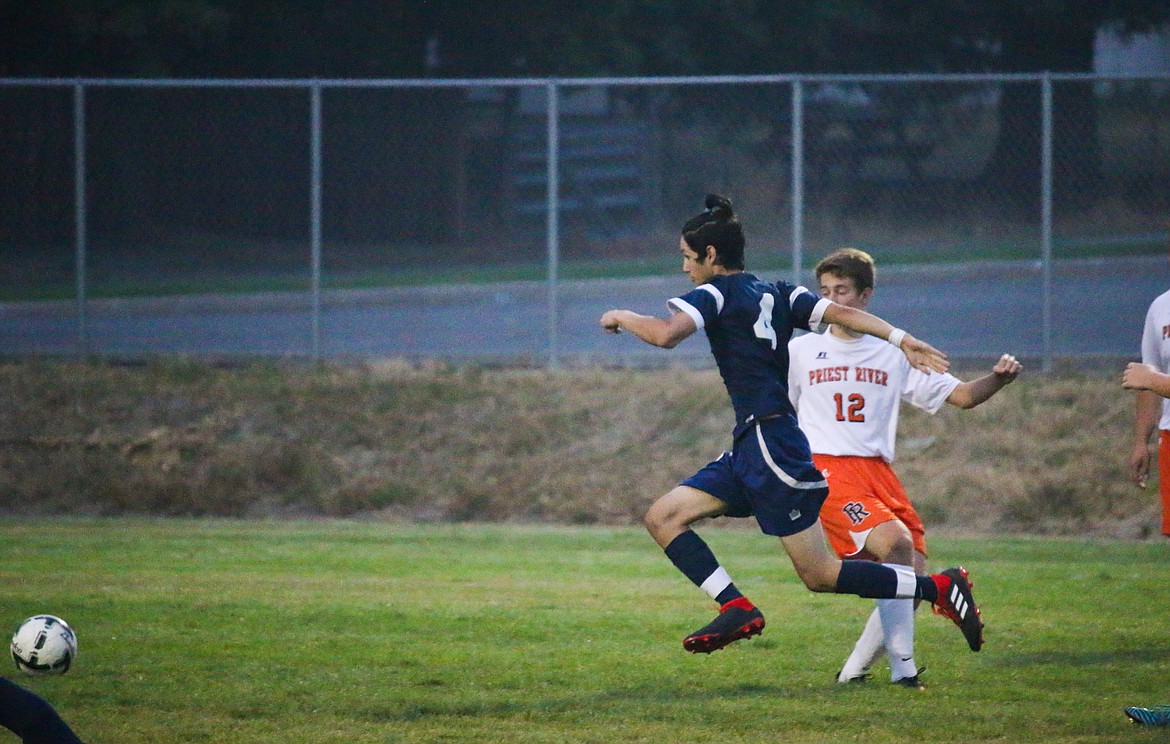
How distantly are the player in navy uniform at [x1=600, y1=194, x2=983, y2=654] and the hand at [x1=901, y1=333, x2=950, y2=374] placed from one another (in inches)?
0.6

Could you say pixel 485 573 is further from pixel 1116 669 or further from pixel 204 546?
pixel 1116 669

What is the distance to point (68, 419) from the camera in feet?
44.2

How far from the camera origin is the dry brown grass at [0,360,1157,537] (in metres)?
12.2

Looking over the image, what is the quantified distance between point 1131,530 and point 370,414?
622cm

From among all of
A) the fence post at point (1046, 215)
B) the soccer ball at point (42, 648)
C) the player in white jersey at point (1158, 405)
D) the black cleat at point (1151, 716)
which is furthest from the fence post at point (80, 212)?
the black cleat at point (1151, 716)

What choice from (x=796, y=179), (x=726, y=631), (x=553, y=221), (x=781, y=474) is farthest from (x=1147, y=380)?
(x=553, y=221)

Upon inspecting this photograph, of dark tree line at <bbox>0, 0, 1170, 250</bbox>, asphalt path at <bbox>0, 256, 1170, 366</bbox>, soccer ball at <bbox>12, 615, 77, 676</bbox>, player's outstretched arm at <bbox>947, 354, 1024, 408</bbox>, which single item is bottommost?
soccer ball at <bbox>12, 615, 77, 676</bbox>

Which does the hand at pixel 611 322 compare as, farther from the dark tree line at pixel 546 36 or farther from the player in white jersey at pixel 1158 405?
the dark tree line at pixel 546 36

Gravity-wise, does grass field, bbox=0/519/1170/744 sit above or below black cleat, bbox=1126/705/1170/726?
below

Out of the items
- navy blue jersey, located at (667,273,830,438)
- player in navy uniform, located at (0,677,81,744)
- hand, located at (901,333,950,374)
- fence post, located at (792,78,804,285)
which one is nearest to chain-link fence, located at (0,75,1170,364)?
fence post, located at (792,78,804,285)

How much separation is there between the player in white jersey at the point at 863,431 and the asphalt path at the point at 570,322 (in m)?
7.27

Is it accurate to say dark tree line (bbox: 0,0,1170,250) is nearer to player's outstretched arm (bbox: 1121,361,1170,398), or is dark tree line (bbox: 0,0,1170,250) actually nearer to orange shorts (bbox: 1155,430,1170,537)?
orange shorts (bbox: 1155,430,1170,537)

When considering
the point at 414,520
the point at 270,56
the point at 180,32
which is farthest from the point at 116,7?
the point at 414,520

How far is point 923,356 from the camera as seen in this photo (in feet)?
20.2
